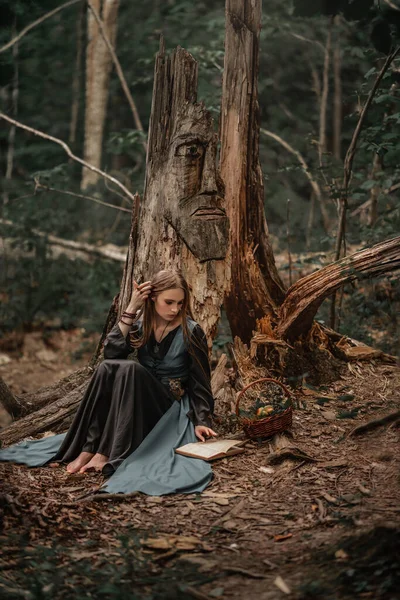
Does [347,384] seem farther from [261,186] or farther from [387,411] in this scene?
[261,186]

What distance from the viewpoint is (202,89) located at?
1202 cm

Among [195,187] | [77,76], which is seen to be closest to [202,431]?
[195,187]

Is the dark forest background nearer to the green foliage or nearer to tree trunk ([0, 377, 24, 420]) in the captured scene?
tree trunk ([0, 377, 24, 420])

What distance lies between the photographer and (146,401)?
477 centimetres

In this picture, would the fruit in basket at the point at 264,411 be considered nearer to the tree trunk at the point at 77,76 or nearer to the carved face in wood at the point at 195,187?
the carved face in wood at the point at 195,187

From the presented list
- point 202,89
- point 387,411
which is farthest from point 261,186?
point 202,89

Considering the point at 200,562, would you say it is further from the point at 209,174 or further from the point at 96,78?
the point at 96,78

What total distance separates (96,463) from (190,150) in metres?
2.57

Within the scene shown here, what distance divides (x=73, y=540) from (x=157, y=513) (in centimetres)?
60

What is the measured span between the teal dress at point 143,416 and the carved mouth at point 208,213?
3.18 feet

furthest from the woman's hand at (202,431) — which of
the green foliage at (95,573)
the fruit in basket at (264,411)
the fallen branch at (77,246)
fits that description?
the fallen branch at (77,246)

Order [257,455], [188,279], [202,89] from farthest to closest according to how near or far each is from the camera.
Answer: [202,89], [188,279], [257,455]

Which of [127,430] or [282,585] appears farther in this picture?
[127,430]

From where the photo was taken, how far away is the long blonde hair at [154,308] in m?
4.78
